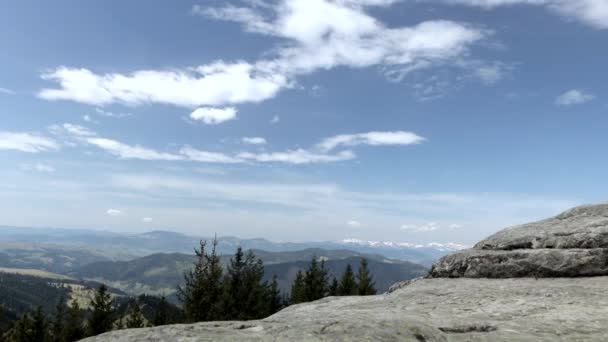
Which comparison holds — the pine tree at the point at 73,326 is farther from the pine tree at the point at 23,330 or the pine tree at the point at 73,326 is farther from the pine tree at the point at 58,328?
the pine tree at the point at 23,330

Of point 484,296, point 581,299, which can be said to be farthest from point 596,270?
point 484,296

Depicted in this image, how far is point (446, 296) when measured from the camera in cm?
1441

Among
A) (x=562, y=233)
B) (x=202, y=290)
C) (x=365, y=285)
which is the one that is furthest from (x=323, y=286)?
(x=562, y=233)

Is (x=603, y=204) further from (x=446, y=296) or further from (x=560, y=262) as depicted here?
(x=446, y=296)

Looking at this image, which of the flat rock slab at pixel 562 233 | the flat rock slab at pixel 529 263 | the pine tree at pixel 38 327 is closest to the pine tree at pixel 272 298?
the pine tree at pixel 38 327

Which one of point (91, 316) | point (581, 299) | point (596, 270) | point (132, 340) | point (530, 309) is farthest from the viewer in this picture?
point (91, 316)

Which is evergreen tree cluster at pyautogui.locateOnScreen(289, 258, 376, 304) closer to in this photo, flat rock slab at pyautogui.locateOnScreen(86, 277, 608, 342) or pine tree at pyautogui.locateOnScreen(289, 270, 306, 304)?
pine tree at pyautogui.locateOnScreen(289, 270, 306, 304)

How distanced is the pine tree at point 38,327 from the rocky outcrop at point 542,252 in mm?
83846

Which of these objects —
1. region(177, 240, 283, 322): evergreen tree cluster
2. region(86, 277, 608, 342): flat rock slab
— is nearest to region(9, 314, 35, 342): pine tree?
region(177, 240, 283, 322): evergreen tree cluster

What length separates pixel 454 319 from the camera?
11.0 metres

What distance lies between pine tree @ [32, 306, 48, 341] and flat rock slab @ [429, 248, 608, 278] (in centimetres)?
8469

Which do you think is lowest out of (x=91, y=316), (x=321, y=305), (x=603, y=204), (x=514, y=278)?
(x=91, y=316)

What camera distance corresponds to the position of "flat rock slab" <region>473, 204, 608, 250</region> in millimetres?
17828

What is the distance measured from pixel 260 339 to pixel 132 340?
2.36 m
